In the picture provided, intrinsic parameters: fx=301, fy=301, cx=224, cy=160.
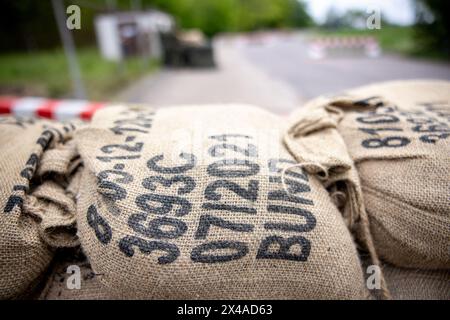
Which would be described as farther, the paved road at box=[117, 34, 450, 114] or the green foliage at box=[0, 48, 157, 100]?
the green foliage at box=[0, 48, 157, 100]

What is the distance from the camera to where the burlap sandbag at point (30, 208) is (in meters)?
0.85

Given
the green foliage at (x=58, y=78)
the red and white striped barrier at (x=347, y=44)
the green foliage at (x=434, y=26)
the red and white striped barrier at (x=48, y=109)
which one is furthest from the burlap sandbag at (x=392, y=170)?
the green foliage at (x=434, y=26)

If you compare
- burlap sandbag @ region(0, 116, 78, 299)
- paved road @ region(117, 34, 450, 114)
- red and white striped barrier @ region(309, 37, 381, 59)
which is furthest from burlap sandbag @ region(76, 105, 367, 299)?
red and white striped barrier @ region(309, 37, 381, 59)

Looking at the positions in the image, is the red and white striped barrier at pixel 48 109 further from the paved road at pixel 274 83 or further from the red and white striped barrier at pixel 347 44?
the red and white striped barrier at pixel 347 44

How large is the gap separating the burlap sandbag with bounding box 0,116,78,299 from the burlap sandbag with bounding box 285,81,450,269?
2.54 feet

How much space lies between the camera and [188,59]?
8.50 metres

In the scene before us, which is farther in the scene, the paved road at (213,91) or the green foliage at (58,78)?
the green foliage at (58,78)

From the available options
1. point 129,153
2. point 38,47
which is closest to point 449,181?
point 129,153

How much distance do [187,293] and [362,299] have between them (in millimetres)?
538

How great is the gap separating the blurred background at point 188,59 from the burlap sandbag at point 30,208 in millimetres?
729

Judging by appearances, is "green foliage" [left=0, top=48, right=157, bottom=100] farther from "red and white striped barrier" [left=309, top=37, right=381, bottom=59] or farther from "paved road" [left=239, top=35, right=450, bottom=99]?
"red and white striped barrier" [left=309, top=37, right=381, bottom=59]

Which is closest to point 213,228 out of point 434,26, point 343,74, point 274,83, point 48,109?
point 48,109

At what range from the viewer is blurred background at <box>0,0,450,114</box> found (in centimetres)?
450

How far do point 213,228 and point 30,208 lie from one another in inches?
21.9
